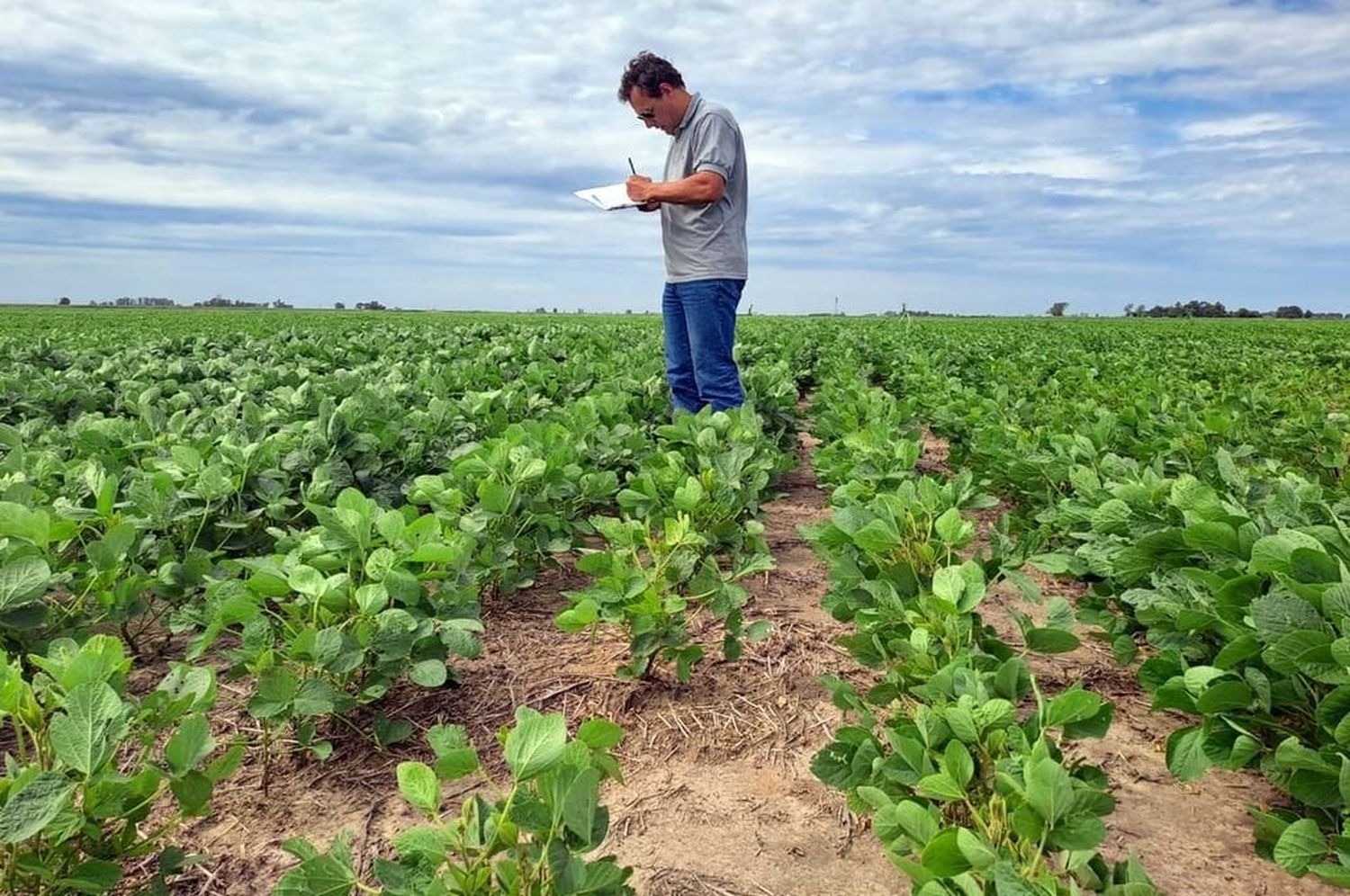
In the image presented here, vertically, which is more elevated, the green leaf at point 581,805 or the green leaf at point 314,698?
the green leaf at point 581,805

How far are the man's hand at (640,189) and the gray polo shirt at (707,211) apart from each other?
0.96 ft

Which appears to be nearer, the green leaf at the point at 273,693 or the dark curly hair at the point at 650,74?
the green leaf at the point at 273,693

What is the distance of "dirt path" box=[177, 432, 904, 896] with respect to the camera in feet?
5.55

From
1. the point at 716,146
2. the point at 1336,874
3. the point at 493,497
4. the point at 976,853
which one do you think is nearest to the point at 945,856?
the point at 976,853

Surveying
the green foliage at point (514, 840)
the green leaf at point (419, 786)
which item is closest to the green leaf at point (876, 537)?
the green foliage at point (514, 840)

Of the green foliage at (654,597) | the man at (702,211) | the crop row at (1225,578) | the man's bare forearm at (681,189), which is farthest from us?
the man at (702,211)

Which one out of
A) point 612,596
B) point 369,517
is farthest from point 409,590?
point 612,596

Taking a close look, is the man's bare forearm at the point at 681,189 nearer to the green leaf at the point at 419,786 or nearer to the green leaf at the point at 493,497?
the green leaf at the point at 493,497

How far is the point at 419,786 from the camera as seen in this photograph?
124cm

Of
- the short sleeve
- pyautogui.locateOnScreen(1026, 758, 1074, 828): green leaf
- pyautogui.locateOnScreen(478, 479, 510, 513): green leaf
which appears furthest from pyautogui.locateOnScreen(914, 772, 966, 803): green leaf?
the short sleeve

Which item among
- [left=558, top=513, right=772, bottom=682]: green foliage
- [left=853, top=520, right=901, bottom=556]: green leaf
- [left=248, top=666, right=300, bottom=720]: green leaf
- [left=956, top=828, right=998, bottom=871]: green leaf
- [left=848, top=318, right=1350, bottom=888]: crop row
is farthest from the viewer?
[left=558, top=513, right=772, bottom=682]: green foliage

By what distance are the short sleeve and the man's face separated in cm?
19

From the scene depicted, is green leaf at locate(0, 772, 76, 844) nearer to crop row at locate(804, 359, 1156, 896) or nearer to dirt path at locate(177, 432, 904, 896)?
dirt path at locate(177, 432, 904, 896)

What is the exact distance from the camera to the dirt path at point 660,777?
1.69 meters
